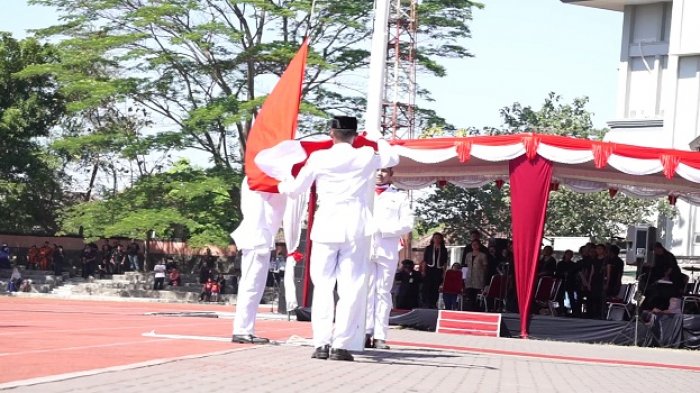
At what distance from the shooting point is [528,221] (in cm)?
2452

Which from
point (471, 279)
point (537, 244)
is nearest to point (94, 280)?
point (471, 279)

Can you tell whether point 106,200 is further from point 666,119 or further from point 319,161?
point 319,161

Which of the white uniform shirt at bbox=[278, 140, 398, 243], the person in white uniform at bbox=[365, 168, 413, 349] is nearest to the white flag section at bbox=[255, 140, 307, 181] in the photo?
the white uniform shirt at bbox=[278, 140, 398, 243]

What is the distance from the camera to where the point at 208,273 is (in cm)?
4856

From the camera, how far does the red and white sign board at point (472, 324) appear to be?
24.8 metres

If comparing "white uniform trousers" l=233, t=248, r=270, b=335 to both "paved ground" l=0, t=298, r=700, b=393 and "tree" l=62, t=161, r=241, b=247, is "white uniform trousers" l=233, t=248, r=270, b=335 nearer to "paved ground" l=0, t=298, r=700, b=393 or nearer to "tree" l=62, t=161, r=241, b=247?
"paved ground" l=0, t=298, r=700, b=393

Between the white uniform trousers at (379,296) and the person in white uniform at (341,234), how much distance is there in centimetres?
359

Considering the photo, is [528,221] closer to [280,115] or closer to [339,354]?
[280,115]

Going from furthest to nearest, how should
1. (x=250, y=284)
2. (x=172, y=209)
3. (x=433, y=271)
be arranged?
(x=172, y=209) → (x=433, y=271) → (x=250, y=284)

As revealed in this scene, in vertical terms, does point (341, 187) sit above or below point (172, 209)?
below

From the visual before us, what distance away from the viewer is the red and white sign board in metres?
24.8

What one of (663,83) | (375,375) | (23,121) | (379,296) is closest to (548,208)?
(663,83)

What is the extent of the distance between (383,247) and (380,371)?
4.75 m

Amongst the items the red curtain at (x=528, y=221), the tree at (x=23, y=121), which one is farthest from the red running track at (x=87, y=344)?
the tree at (x=23, y=121)
